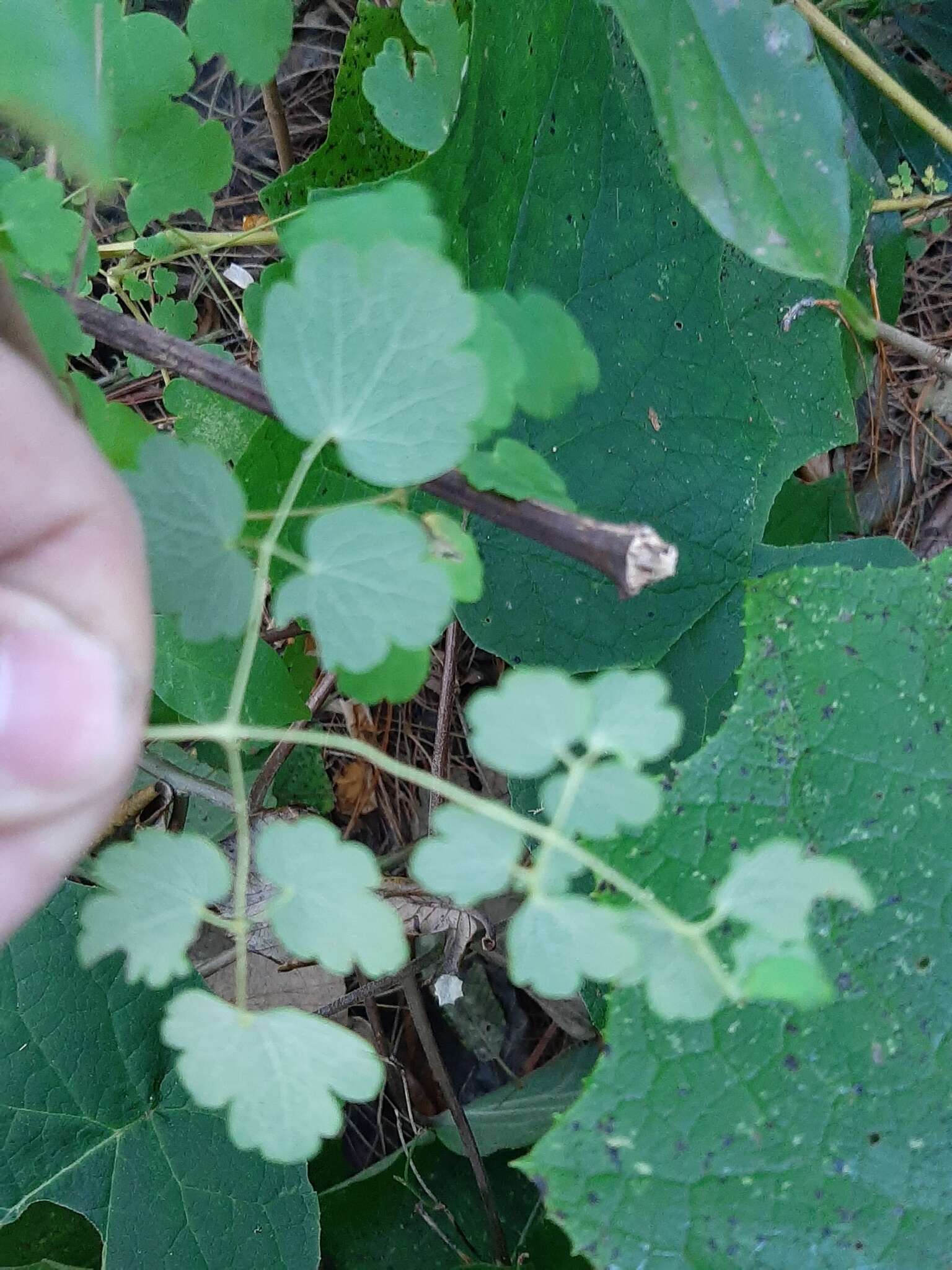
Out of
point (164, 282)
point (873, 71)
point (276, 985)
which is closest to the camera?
point (873, 71)

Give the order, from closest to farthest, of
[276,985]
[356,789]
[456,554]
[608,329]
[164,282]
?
[456,554]
[608,329]
[164,282]
[276,985]
[356,789]

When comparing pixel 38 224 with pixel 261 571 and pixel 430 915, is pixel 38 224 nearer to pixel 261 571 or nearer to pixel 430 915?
pixel 261 571

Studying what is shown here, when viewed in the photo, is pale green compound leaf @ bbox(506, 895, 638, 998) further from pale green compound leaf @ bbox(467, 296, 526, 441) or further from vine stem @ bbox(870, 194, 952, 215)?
vine stem @ bbox(870, 194, 952, 215)

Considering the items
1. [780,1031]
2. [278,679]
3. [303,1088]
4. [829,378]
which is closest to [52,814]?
[303,1088]

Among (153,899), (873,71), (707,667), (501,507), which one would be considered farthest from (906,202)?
(153,899)

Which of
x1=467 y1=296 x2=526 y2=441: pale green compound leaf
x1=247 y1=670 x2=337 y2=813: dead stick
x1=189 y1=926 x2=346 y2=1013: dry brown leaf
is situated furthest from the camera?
x1=189 y1=926 x2=346 y2=1013: dry brown leaf

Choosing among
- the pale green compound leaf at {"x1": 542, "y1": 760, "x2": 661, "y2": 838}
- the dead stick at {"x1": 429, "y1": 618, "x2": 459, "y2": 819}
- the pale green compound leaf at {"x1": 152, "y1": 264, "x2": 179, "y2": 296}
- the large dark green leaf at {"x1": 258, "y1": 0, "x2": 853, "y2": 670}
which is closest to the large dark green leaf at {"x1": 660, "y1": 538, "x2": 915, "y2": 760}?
the large dark green leaf at {"x1": 258, "y1": 0, "x2": 853, "y2": 670}
